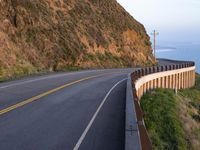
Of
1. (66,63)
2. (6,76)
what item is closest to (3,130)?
(6,76)

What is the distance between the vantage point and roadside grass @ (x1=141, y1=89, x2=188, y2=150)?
1844cm

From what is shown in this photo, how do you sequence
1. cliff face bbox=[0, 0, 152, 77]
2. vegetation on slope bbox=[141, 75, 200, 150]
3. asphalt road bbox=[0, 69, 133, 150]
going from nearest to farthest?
asphalt road bbox=[0, 69, 133, 150] < vegetation on slope bbox=[141, 75, 200, 150] < cliff face bbox=[0, 0, 152, 77]

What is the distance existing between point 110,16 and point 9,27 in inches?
1201

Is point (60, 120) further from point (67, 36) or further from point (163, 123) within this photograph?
point (67, 36)

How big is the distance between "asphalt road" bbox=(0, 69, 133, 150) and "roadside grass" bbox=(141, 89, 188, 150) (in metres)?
2.22

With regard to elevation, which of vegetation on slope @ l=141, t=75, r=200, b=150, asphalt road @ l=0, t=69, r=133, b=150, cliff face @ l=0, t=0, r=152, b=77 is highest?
cliff face @ l=0, t=0, r=152, b=77

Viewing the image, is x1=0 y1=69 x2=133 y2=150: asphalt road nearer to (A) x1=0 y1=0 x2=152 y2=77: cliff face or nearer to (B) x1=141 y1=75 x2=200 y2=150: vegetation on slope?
(B) x1=141 y1=75 x2=200 y2=150: vegetation on slope

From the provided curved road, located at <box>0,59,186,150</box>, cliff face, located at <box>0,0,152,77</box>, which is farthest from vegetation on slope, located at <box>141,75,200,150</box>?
cliff face, located at <box>0,0,152,77</box>

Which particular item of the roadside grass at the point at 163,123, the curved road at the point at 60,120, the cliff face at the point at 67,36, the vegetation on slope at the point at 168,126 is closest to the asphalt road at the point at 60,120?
the curved road at the point at 60,120

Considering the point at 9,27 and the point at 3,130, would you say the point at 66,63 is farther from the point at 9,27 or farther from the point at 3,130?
the point at 3,130

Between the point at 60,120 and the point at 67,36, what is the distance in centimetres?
3704

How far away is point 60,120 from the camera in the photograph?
43.4ft

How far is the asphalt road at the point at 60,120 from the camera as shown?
10.0m

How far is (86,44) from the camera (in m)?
53.9
